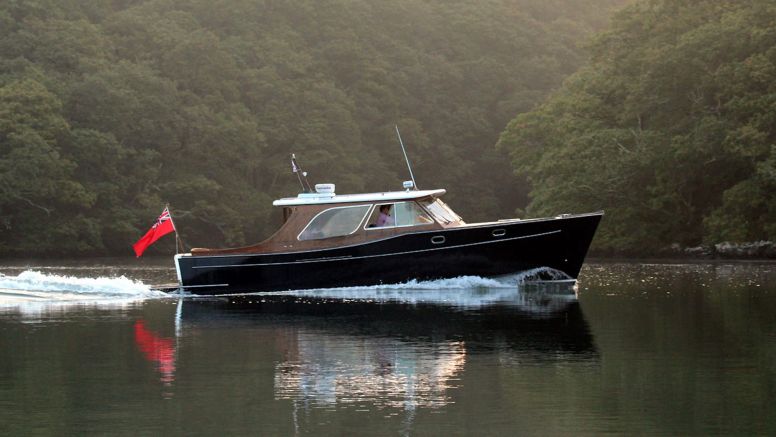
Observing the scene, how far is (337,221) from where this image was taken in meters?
33.4

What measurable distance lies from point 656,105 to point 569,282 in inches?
984

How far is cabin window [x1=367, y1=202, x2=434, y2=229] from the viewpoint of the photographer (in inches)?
1313

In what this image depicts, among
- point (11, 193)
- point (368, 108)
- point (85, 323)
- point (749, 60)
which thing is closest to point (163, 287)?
point (85, 323)

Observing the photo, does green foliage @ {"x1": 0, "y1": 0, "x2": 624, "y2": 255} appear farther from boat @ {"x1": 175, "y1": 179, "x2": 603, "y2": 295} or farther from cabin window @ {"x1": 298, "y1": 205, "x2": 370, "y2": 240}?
cabin window @ {"x1": 298, "y1": 205, "x2": 370, "y2": 240}

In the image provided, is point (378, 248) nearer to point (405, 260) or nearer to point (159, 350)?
point (405, 260)

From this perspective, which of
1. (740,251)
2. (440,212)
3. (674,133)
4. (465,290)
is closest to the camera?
(465,290)

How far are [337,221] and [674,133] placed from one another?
2664 cm

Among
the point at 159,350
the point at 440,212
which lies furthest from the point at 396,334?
the point at 440,212

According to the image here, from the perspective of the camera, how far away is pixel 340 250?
110ft

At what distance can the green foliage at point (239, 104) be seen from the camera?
70.2 meters

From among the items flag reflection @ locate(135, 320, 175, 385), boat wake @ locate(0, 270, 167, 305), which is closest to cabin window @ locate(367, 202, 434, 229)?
boat wake @ locate(0, 270, 167, 305)

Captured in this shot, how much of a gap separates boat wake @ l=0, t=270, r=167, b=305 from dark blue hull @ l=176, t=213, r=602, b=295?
127 cm

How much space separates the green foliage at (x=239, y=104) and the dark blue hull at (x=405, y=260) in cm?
3614

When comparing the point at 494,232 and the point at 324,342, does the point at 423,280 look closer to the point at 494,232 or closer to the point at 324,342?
the point at 494,232
